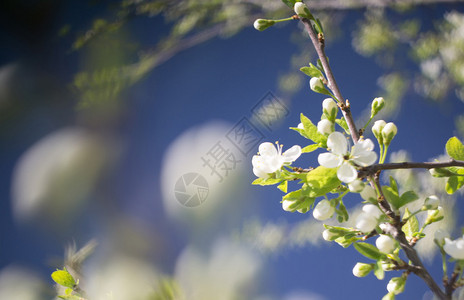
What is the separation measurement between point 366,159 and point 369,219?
1.3 inches

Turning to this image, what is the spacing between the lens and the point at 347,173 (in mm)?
203

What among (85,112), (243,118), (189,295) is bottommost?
(189,295)

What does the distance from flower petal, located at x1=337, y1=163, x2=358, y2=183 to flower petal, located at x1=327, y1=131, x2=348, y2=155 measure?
0.01 metres

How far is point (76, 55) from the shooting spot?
0.93 m

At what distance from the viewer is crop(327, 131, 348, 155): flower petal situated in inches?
8.5

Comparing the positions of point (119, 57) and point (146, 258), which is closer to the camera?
point (146, 258)

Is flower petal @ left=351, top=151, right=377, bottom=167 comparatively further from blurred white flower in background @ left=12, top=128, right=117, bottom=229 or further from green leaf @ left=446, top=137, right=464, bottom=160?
blurred white flower in background @ left=12, top=128, right=117, bottom=229

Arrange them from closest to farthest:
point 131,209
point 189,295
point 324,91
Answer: point 324,91, point 189,295, point 131,209

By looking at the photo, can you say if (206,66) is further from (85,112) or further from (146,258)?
(146,258)

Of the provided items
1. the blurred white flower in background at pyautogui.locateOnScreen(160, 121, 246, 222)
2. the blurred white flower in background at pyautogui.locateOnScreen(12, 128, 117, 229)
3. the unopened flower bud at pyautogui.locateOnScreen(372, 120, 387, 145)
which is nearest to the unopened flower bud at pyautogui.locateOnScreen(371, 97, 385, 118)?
the unopened flower bud at pyautogui.locateOnScreen(372, 120, 387, 145)

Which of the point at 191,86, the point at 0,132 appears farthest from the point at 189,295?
the point at 0,132

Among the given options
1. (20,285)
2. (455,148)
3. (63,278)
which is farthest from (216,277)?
(20,285)

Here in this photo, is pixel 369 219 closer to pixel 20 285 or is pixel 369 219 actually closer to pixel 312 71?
pixel 312 71

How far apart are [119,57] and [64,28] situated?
0.16 m
